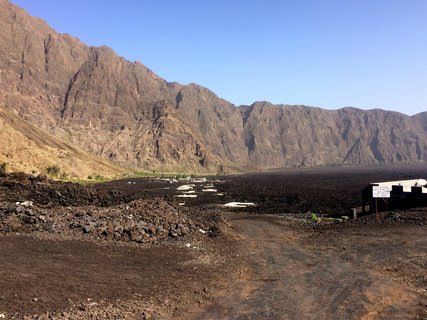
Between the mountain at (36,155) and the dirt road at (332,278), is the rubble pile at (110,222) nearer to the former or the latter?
the dirt road at (332,278)

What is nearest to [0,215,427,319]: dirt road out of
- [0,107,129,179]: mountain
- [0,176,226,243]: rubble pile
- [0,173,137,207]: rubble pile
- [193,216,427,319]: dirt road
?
[193,216,427,319]: dirt road

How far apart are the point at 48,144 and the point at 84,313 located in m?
117

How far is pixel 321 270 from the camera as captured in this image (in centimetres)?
1797

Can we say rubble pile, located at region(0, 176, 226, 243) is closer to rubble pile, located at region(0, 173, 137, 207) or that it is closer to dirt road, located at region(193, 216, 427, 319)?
rubble pile, located at region(0, 173, 137, 207)

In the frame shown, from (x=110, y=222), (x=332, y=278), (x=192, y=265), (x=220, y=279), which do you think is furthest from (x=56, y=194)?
(x=332, y=278)

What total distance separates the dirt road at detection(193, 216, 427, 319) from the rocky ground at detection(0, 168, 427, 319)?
46mm

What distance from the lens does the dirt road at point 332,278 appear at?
42.2ft

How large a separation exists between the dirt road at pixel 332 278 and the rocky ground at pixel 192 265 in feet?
0.15

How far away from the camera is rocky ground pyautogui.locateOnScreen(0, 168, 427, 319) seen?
42.1 ft

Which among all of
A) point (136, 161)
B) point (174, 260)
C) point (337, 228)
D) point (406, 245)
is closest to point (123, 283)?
point (174, 260)

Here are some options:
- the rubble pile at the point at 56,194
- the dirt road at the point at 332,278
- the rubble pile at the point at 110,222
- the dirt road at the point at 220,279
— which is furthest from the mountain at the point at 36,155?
the dirt road at the point at 332,278

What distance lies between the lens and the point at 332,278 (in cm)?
1650

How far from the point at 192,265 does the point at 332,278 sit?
626cm

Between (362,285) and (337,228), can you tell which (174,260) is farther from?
(337,228)
